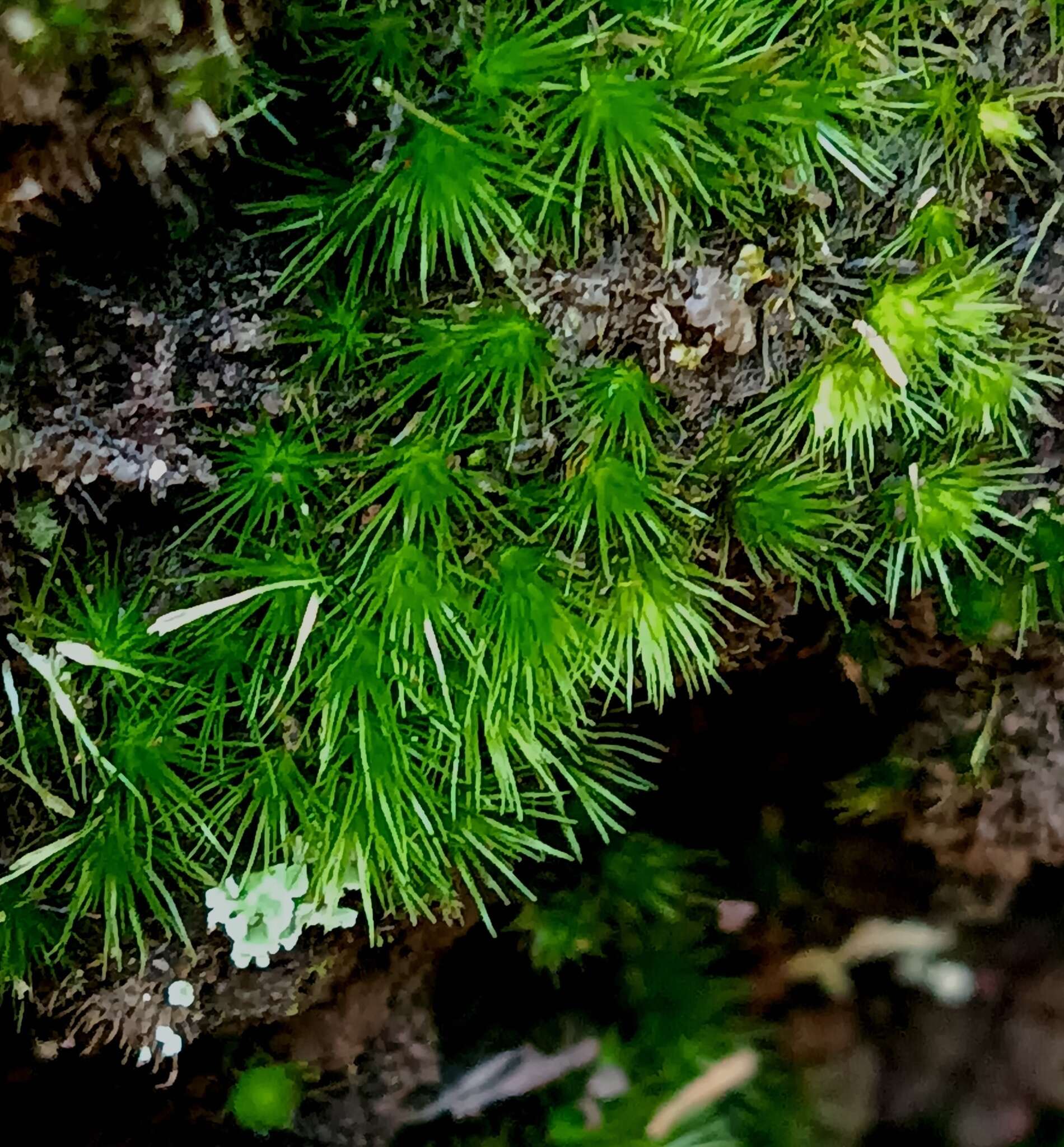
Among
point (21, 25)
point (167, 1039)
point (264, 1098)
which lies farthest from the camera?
point (264, 1098)

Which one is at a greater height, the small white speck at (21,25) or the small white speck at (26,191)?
the small white speck at (21,25)

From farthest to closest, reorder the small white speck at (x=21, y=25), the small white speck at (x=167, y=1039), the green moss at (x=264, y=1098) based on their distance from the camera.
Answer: the green moss at (x=264, y=1098) → the small white speck at (x=167, y=1039) → the small white speck at (x=21, y=25)

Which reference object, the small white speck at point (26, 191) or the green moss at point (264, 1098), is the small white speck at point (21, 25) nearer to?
the small white speck at point (26, 191)

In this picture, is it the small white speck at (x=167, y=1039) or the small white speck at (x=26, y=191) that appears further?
the small white speck at (x=167, y=1039)

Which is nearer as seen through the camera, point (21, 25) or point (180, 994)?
point (21, 25)

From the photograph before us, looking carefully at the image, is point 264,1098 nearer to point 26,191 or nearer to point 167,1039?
point 167,1039

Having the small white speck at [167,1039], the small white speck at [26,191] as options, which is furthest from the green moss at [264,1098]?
the small white speck at [26,191]

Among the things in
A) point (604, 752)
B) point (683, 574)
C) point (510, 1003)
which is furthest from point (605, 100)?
point (510, 1003)

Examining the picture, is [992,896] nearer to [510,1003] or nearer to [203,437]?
[510,1003]

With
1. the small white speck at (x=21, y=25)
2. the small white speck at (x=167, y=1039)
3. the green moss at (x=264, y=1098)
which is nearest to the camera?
the small white speck at (x=21, y=25)

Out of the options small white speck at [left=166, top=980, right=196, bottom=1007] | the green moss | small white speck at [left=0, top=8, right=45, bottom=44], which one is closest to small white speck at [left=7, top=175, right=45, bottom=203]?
small white speck at [left=0, top=8, right=45, bottom=44]

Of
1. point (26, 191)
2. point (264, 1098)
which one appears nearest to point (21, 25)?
point (26, 191)

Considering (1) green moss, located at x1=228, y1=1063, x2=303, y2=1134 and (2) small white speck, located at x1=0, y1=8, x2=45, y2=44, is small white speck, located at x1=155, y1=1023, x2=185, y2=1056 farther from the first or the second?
(2) small white speck, located at x1=0, y1=8, x2=45, y2=44
